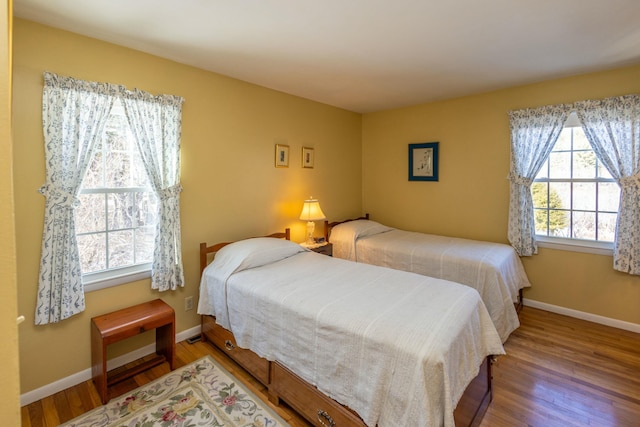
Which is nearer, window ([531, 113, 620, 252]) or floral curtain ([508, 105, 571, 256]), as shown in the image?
window ([531, 113, 620, 252])

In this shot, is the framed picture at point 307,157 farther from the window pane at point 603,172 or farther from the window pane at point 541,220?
the window pane at point 603,172

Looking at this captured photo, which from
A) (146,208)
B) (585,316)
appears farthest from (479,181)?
(146,208)

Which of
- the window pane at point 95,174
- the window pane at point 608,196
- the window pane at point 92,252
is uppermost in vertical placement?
the window pane at point 95,174

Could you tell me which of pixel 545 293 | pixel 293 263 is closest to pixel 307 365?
pixel 293 263

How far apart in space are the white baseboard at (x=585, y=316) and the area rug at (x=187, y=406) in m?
3.08

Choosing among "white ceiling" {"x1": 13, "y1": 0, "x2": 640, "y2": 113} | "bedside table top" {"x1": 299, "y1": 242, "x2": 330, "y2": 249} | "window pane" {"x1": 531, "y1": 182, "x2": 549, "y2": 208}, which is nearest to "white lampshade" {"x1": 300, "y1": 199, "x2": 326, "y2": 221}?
"bedside table top" {"x1": 299, "y1": 242, "x2": 330, "y2": 249}

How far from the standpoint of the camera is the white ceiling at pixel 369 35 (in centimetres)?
183

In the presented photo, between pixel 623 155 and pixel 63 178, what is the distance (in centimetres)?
462

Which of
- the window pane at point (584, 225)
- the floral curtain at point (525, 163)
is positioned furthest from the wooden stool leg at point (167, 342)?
the window pane at point (584, 225)

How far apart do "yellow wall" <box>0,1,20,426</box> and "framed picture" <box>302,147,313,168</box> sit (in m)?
3.21

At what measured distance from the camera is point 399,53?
2.48m

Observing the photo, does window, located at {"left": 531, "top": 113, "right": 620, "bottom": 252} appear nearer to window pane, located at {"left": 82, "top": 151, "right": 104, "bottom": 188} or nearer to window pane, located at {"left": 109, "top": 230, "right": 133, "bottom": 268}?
window pane, located at {"left": 109, "top": 230, "right": 133, "bottom": 268}

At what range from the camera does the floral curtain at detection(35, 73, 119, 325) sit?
199 cm

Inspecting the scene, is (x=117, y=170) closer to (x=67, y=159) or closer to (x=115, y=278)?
(x=67, y=159)
